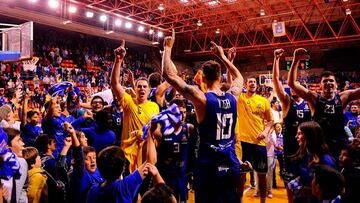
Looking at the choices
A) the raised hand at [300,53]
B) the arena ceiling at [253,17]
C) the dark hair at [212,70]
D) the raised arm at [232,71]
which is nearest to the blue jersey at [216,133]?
the dark hair at [212,70]

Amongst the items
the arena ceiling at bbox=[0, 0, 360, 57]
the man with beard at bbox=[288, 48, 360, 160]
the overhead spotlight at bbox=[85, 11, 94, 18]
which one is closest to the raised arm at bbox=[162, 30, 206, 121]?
the man with beard at bbox=[288, 48, 360, 160]

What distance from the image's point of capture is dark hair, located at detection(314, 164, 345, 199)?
274 centimetres

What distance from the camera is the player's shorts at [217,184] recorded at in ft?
10.9

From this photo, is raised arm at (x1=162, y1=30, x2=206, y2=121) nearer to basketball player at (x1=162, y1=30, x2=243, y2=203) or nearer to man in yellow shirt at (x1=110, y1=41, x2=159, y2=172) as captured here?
basketball player at (x1=162, y1=30, x2=243, y2=203)

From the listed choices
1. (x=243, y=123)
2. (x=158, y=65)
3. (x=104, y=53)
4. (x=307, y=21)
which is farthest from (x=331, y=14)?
(x=243, y=123)

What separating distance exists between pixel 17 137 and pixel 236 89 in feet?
8.38

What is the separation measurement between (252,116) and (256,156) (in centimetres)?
70

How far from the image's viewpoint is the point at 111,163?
8.51ft

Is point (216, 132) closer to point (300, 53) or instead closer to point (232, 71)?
point (232, 71)

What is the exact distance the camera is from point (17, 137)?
356cm

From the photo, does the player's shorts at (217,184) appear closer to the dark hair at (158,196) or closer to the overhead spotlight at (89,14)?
the dark hair at (158,196)

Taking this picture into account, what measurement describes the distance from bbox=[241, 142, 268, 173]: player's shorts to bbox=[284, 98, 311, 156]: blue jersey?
0.52 metres

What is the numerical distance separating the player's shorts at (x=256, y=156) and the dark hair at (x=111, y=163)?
11.5 ft

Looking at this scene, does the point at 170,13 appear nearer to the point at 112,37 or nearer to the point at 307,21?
the point at 112,37
